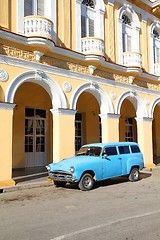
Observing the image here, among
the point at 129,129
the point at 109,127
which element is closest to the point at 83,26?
the point at 109,127

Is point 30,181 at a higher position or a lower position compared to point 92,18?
lower

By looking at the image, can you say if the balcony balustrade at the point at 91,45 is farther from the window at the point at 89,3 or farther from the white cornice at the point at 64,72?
the window at the point at 89,3

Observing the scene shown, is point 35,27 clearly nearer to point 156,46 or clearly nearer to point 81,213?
point 81,213

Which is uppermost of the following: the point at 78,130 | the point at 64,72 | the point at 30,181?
the point at 64,72

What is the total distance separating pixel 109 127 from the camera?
615 inches

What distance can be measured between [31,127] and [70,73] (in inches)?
187

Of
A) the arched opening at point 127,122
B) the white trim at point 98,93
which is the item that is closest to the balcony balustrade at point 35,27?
the white trim at point 98,93

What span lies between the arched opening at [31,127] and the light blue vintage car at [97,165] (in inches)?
210

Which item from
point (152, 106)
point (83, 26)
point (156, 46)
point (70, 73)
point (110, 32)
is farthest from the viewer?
point (156, 46)

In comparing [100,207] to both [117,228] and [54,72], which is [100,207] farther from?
[54,72]

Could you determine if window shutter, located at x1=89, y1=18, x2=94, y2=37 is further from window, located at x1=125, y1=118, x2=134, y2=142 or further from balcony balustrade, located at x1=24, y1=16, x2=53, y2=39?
window, located at x1=125, y1=118, x2=134, y2=142

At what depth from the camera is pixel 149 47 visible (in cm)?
1927

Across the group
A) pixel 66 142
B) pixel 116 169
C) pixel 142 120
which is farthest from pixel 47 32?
pixel 142 120

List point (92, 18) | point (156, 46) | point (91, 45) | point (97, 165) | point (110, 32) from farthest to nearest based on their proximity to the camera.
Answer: point (156, 46) → point (110, 32) → point (92, 18) → point (91, 45) → point (97, 165)
